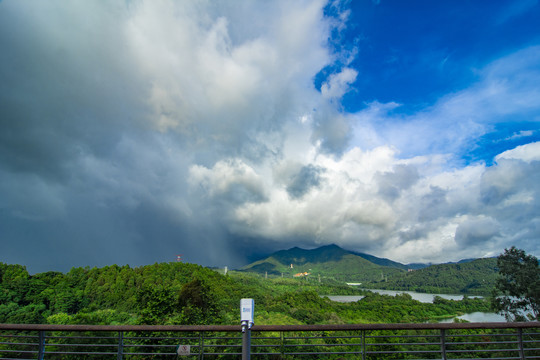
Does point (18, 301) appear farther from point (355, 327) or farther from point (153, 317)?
point (355, 327)

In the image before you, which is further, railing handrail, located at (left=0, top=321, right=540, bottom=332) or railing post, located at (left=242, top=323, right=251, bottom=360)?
railing handrail, located at (left=0, top=321, right=540, bottom=332)

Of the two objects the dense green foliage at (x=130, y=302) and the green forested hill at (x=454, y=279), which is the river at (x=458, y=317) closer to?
the dense green foliage at (x=130, y=302)

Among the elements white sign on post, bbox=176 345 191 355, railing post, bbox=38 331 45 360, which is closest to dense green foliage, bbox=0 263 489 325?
railing post, bbox=38 331 45 360

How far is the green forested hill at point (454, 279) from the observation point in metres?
127

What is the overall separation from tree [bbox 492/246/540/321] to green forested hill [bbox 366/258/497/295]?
100125 mm

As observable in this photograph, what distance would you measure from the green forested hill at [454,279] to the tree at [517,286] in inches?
3942

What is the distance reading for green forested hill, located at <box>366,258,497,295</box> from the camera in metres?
127

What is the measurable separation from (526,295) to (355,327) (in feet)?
118

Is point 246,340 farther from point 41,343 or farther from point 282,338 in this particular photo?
point 41,343

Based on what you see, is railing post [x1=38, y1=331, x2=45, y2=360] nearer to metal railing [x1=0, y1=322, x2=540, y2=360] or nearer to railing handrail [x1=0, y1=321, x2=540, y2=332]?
metal railing [x1=0, y1=322, x2=540, y2=360]

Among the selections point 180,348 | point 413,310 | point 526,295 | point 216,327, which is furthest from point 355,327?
point 413,310

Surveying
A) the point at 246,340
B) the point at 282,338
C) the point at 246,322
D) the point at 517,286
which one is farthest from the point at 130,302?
the point at 246,322

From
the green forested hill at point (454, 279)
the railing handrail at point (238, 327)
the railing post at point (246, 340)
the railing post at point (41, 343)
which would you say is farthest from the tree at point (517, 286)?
the green forested hill at point (454, 279)

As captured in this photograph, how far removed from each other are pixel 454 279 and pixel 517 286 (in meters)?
135
